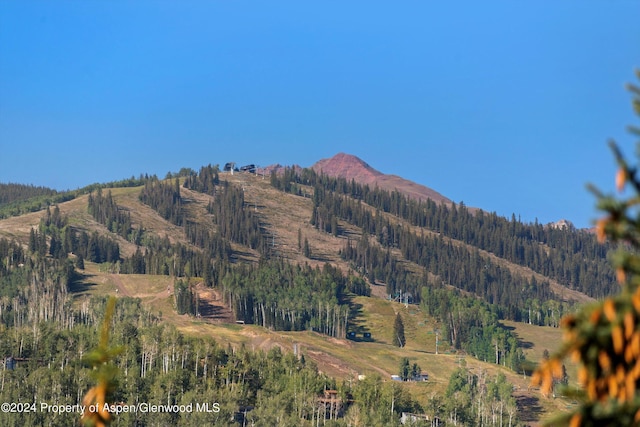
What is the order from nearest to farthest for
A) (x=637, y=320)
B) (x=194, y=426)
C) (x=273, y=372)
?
(x=637, y=320) → (x=194, y=426) → (x=273, y=372)

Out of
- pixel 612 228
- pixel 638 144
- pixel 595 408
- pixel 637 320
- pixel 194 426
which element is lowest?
pixel 194 426

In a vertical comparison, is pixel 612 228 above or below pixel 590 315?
above

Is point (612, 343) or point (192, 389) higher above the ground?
point (612, 343)

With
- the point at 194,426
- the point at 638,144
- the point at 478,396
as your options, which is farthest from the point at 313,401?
the point at 638,144

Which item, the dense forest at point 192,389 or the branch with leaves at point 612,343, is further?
the dense forest at point 192,389

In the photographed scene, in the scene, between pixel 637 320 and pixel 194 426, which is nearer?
pixel 637 320

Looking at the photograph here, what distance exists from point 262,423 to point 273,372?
37.8 m

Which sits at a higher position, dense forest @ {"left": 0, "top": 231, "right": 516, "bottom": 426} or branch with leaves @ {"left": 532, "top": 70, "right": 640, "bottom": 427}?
branch with leaves @ {"left": 532, "top": 70, "right": 640, "bottom": 427}

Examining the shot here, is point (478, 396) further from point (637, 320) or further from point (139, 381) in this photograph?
point (637, 320)

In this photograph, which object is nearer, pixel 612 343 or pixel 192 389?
pixel 612 343

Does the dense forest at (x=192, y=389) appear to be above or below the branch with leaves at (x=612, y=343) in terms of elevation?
below

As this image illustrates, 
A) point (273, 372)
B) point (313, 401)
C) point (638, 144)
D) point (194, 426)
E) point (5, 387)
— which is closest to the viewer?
point (638, 144)

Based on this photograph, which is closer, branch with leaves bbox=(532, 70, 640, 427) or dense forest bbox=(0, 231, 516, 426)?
branch with leaves bbox=(532, 70, 640, 427)

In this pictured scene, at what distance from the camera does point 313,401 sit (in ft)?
555
